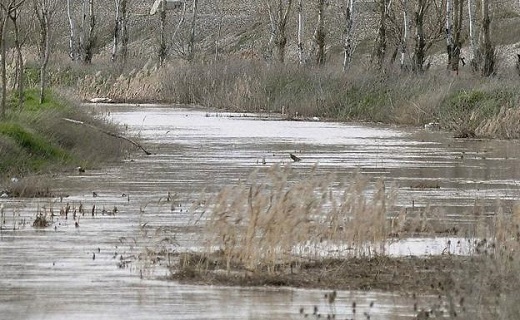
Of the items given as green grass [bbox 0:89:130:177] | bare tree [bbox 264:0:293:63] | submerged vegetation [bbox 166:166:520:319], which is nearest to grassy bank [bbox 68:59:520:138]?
bare tree [bbox 264:0:293:63]

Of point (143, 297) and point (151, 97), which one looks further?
point (151, 97)

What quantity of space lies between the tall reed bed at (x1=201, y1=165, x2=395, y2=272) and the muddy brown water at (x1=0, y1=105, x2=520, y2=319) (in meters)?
0.59

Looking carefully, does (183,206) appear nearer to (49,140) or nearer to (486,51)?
(49,140)

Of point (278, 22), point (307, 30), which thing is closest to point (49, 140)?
point (278, 22)

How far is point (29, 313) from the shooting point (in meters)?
11.3

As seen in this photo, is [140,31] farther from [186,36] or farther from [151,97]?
[151,97]

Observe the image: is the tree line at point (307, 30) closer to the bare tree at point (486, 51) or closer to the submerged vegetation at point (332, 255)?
the bare tree at point (486, 51)

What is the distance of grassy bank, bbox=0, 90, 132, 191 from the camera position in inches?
941

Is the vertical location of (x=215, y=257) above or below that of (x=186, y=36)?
below

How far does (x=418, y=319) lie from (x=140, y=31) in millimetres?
109151

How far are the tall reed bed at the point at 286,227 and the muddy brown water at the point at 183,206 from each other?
23.3 inches

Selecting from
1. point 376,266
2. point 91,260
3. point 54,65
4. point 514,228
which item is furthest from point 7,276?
point 54,65

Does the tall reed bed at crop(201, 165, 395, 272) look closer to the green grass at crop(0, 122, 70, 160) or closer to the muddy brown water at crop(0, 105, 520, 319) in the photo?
the muddy brown water at crop(0, 105, 520, 319)

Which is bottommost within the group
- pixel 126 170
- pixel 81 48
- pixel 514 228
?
pixel 514 228
